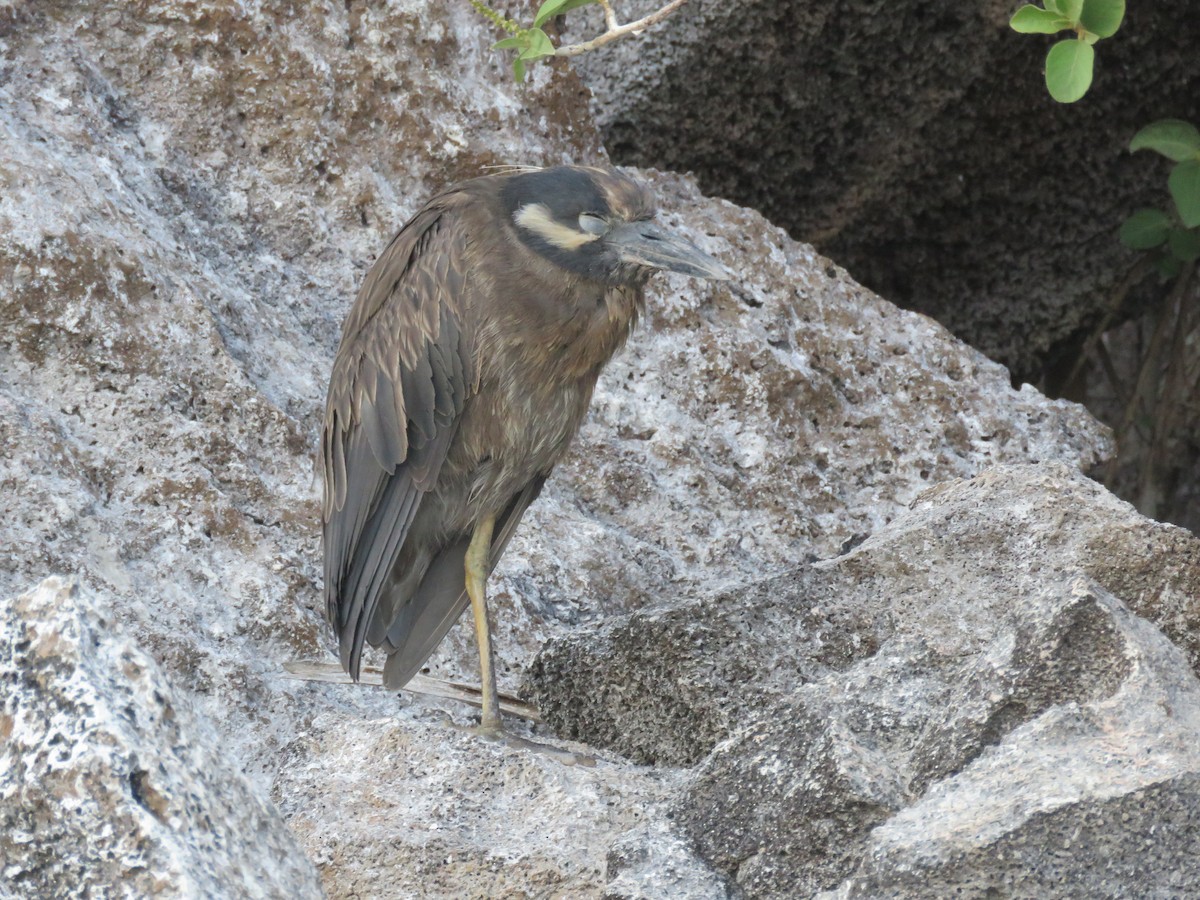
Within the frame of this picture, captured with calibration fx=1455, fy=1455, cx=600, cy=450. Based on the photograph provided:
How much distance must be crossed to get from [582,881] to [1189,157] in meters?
3.14

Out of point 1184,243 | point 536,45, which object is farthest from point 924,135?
point 536,45

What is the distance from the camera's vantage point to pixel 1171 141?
430cm

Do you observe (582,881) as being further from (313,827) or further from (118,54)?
(118,54)

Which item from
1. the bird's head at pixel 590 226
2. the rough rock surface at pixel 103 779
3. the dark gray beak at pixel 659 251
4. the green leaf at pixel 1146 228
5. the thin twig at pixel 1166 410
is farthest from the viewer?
the thin twig at pixel 1166 410

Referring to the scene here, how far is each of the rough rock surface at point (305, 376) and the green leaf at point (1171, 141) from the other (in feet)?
2.63

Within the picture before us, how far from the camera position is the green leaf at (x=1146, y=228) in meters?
4.93

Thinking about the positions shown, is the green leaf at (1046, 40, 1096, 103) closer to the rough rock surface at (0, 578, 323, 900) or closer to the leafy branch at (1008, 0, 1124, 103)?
the leafy branch at (1008, 0, 1124, 103)

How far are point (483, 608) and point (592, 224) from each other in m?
0.92

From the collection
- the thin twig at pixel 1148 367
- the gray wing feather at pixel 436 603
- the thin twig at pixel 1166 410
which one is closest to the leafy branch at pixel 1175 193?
the thin twig at pixel 1166 410

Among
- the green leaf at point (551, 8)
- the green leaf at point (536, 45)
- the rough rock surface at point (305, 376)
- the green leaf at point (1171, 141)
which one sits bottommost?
the rough rock surface at point (305, 376)

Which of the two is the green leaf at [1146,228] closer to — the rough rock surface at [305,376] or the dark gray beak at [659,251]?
the rough rock surface at [305,376]

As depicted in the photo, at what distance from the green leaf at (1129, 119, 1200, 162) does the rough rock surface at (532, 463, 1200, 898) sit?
1.50 meters

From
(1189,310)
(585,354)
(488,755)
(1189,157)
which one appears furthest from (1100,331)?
(488,755)

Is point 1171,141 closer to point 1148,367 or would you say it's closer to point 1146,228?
point 1146,228
